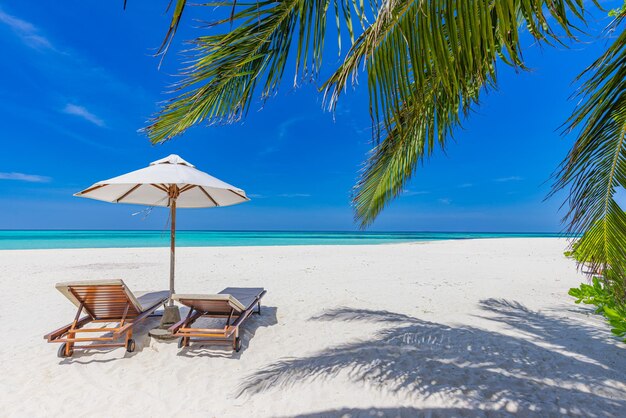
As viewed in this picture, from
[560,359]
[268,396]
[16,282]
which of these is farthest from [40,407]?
[16,282]

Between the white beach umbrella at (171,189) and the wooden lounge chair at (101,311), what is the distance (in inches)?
22.9

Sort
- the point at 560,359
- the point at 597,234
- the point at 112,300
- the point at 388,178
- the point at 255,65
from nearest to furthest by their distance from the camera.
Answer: the point at 255,65, the point at 597,234, the point at 388,178, the point at 560,359, the point at 112,300

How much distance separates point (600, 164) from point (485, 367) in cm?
215

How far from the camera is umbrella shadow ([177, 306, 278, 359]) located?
351 centimetres

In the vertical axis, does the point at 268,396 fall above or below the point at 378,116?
below

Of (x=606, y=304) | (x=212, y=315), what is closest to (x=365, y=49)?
(x=212, y=315)

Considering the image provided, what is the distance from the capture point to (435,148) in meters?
2.69

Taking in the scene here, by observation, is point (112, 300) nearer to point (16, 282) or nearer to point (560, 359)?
point (560, 359)

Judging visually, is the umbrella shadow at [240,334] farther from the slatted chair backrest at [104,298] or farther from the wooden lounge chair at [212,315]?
the slatted chair backrest at [104,298]

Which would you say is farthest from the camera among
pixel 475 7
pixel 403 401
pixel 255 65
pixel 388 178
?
pixel 388 178

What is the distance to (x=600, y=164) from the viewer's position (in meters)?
2.24

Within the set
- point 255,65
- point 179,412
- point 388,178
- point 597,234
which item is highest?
point 255,65

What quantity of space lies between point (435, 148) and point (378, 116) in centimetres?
149

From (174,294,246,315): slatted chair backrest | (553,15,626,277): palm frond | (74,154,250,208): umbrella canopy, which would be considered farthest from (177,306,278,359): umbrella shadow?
(553,15,626,277): palm frond
